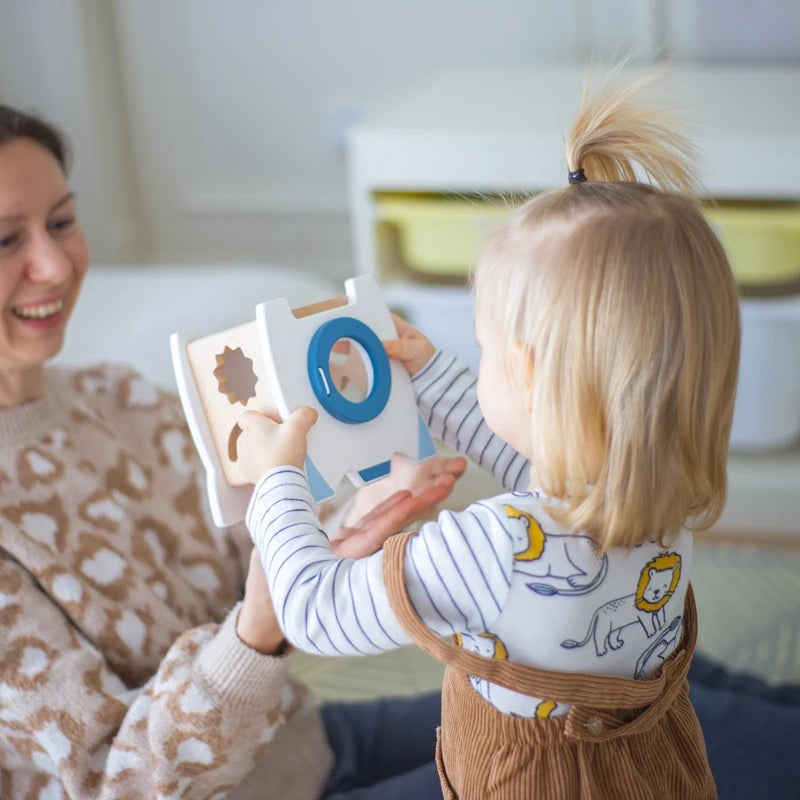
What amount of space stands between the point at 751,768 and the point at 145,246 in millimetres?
2003

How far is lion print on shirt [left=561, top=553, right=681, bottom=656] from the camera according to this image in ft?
2.61

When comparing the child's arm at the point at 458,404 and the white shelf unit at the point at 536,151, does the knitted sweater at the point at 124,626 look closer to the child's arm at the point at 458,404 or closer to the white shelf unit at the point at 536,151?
the child's arm at the point at 458,404

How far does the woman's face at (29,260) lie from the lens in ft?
3.67

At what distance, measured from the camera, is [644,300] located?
2.45 ft

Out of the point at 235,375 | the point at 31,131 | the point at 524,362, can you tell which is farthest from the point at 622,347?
the point at 31,131

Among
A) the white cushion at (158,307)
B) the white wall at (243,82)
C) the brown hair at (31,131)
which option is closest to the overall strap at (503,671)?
the brown hair at (31,131)

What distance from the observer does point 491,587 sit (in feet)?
2.50

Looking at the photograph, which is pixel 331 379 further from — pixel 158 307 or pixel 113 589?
pixel 158 307

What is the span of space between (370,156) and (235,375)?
35.6 inches

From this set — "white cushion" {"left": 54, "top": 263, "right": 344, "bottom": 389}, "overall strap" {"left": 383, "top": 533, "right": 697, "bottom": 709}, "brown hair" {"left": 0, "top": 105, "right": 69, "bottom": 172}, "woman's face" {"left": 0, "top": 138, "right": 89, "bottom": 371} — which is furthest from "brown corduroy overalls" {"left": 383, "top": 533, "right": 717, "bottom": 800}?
"white cushion" {"left": 54, "top": 263, "right": 344, "bottom": 389}

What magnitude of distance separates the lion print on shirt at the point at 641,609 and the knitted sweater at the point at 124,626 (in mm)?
316

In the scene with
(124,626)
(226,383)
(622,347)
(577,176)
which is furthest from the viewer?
(124,626)

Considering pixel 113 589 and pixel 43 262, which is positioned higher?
pixel 43 262

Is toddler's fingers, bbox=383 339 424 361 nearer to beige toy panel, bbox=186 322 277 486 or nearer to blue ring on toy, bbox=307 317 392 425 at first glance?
blue ring on toy, bbox=307 317 392 425
